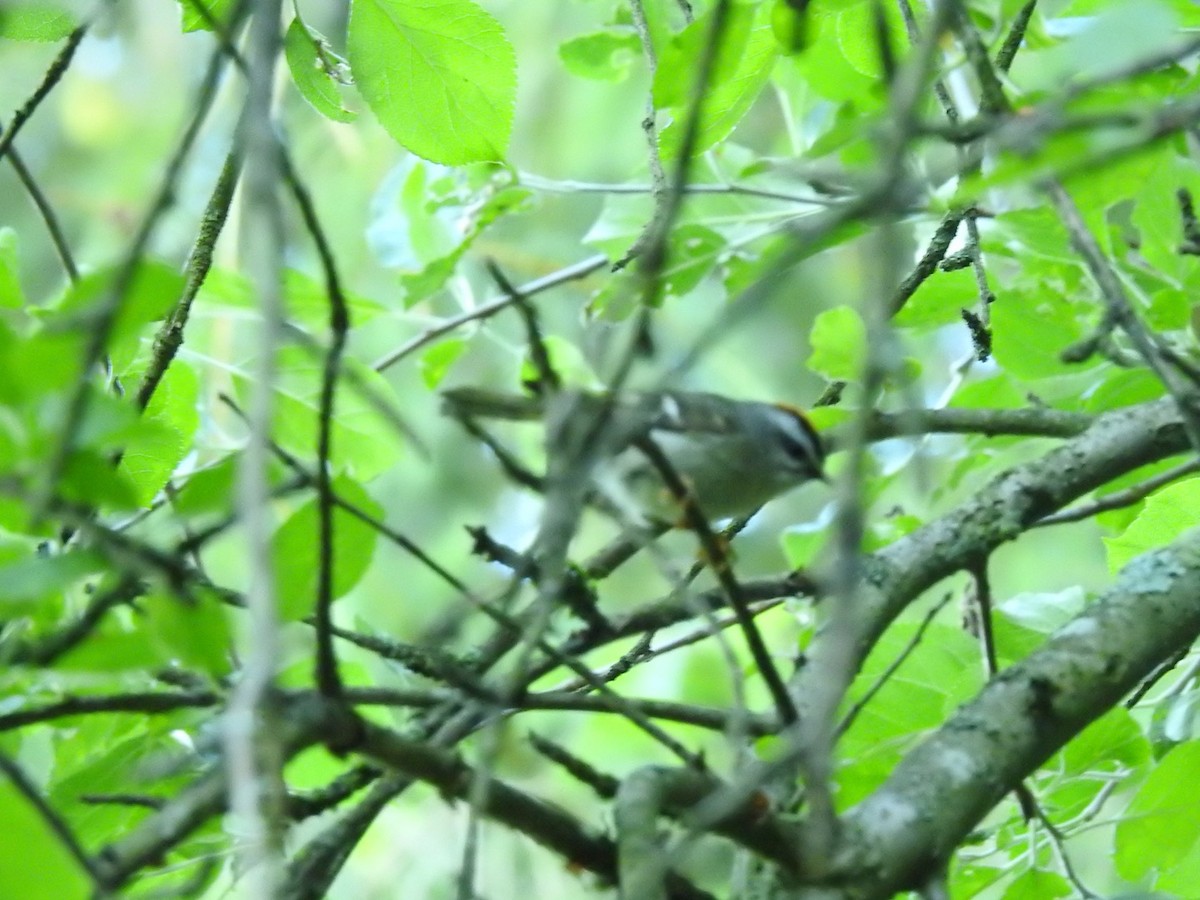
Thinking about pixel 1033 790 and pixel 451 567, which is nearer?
pixel 1033 790

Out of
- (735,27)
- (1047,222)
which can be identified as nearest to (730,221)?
(1047,222)

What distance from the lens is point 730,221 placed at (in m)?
2.20

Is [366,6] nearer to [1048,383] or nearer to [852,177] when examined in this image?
[852,177]

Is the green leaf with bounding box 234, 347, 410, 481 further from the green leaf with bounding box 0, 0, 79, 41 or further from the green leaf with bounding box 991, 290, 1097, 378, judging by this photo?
the green leaf with bounding box 991, 290, 1097, 378

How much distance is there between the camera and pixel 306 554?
0.94 metres

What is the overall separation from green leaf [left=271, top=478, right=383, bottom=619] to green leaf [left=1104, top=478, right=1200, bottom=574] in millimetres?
1059

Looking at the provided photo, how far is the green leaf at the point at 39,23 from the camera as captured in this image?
1.53 metres

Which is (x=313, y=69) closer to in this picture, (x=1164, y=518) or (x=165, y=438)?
(x=165, y=438)

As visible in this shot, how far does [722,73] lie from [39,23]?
828 millimetres

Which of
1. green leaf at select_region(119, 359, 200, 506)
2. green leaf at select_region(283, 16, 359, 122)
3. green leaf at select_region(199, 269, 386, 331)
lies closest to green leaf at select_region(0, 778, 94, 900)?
green leaf at select_region(119, 359, 200, 506)

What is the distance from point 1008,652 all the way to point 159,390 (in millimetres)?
1166

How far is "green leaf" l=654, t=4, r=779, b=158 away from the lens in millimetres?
1366

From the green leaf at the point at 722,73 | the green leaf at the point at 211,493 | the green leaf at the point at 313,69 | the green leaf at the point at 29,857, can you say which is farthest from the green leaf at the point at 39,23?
the green leaf at the point at 29,857

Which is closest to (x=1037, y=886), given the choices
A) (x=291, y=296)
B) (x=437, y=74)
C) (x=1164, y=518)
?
(x=1164, y=518)
